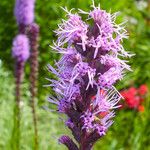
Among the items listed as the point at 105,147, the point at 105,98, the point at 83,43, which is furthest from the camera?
the point at 105,147

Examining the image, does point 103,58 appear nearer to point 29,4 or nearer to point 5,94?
point 29,4

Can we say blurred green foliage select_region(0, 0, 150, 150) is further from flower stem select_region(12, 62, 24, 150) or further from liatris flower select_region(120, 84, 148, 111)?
flower stem select_region(12, 62, 24, 150)

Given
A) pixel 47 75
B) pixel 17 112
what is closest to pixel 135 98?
pixel 47 75

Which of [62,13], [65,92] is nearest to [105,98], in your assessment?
[65,92]

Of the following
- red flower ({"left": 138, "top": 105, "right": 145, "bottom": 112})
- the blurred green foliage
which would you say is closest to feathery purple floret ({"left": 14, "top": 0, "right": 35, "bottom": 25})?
the blurred green foliage

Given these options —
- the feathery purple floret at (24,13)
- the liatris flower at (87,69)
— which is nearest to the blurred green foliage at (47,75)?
the feathery purple floret at (24,13)

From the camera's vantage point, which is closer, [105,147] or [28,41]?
[28,41]

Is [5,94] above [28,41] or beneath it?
beneath
